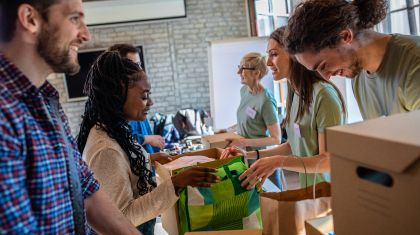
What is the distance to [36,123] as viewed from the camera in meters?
0.63

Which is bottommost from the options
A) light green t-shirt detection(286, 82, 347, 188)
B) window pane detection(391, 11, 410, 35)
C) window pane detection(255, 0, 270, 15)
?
light green t-shirt detection(286, 82, 347, 188)

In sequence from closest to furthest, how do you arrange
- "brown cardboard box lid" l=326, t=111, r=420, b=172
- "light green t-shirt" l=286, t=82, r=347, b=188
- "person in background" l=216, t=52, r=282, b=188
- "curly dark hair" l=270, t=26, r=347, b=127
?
"brown cardboard box lid" l=326, t=111, r=420, b=172 < "light green t-shirt" l=286, t=82, r=347, b=188 < "curly dark hair" l=270, t=26, r=347, b=127 < "person in background" l=216, t=52, r=282, b=188

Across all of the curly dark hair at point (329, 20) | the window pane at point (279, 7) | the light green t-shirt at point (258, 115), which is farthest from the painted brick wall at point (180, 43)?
the curly dark hair at point (329, 20)

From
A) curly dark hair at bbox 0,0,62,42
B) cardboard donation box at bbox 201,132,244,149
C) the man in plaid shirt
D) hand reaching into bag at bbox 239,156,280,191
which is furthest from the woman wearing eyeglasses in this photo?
curly dark hair at bbox 0,0,62,42

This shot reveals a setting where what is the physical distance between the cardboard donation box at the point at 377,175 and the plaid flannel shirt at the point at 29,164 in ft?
1.97

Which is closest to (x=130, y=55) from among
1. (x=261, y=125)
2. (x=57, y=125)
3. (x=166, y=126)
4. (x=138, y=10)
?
(x=261, y=125)

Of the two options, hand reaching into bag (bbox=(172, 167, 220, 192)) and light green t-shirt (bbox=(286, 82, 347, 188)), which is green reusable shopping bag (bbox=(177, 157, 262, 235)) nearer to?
hand reaching into bag (bbox=(172, 167, 220, 192))

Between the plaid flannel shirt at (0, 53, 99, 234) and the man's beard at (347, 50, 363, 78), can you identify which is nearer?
the plaid flannel shirt at (0, 53, 99, 234)

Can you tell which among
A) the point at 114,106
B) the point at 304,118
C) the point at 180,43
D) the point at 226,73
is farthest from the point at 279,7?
the point at 114,106

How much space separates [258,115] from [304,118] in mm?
883

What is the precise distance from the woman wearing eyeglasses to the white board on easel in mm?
1414

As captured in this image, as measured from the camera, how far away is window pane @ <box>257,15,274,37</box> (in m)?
4.75

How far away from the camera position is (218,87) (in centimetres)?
412

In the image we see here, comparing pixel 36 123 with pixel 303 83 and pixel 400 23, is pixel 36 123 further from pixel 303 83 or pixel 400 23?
pixel 400 23
